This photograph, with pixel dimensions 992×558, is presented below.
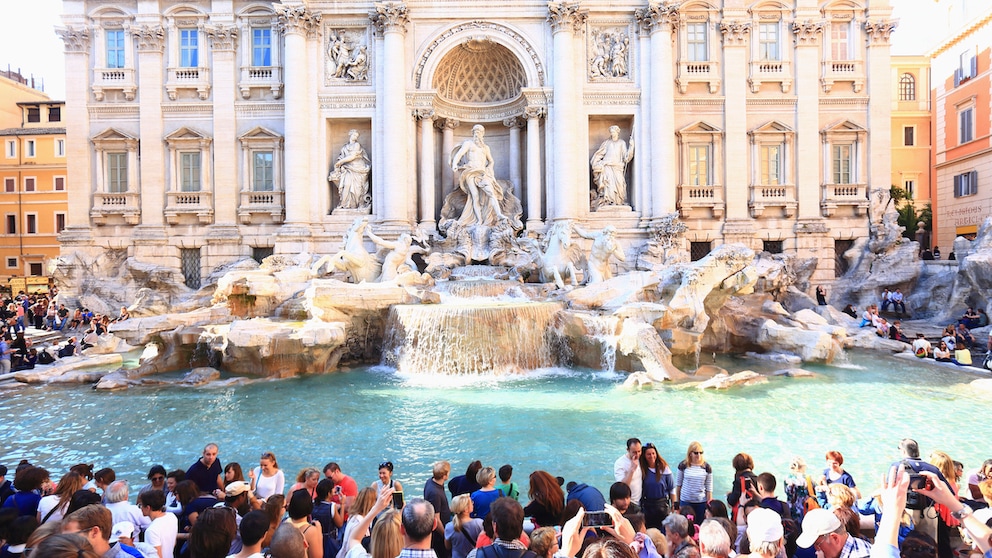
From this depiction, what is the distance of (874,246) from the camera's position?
1917 cm

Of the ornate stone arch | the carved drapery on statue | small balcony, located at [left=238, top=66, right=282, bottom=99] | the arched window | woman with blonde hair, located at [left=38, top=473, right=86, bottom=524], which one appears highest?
the arched window

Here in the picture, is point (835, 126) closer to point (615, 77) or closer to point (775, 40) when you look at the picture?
point (775, 40)

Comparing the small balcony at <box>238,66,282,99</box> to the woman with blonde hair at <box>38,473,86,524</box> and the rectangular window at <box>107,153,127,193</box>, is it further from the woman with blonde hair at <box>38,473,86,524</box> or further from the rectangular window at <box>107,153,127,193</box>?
the woman with blonde hair at <box>38,473,86,524</box>

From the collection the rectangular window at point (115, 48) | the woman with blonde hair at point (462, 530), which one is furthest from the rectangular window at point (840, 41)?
the rectangular window at point (115, 48)

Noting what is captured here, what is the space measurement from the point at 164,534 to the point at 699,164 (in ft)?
64.5

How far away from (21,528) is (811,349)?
1358cm

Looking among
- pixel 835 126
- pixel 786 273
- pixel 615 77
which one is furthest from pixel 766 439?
pixel 835 126

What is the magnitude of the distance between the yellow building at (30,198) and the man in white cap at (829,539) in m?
37.1

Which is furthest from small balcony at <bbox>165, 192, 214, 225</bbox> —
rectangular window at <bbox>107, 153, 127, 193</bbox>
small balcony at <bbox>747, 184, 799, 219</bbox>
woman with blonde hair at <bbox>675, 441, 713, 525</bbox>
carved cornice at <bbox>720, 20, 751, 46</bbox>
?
woman with blonde hair at <bbox>675, 441, 713, 525</bbox>

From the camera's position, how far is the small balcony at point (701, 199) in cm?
1984

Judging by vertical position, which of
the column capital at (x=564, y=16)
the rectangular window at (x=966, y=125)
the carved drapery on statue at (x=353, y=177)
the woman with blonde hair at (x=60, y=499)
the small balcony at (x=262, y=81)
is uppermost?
the column capital at (x=564, y=16)

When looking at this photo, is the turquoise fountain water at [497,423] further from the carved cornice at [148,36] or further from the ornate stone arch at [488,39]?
the carved cornice at [148,36]

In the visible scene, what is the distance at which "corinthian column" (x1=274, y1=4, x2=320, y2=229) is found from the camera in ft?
62.2

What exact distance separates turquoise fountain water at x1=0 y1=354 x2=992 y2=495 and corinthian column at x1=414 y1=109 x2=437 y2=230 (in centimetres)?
915
